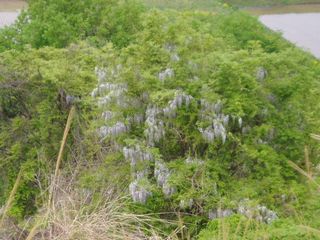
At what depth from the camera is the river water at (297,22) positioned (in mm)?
26438

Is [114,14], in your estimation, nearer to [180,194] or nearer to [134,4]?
[134,4]

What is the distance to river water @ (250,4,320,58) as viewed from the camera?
86.7 ft

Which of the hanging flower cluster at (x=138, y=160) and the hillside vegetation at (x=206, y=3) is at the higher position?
the hanging flower cluster at (x=138, y=160)

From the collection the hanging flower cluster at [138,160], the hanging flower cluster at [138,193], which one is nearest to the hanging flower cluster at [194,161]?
the hanging flower cluster at [138,160]

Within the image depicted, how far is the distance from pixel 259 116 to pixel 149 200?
6.12 ft

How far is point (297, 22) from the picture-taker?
30422mm

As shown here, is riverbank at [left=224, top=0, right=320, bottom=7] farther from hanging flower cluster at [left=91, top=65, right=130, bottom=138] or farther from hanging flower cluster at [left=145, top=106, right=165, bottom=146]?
hanging flower cluster at [left=145, top=106, right=165, bottom=146]

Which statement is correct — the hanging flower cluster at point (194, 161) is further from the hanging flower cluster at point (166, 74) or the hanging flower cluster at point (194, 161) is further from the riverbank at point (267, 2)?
the riverbank at point (267, 2)

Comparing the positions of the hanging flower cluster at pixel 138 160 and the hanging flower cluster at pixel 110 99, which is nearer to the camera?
the hanging flower cluster at pixel 138 160

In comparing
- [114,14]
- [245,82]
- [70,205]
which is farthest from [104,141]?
[114,14]

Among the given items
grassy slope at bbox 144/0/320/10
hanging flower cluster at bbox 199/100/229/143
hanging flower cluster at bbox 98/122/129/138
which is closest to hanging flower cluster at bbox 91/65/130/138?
hanging flower cluster at bbox 98/122/129/138

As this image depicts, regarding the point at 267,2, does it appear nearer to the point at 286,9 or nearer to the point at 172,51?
the point at 286,9

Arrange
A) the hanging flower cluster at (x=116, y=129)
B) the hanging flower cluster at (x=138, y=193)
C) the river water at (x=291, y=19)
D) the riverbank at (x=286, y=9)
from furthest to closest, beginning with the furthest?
the riverbank at (x=286, y=9) < the river water at (x=291, y=19) < the hanging flower cluster at (x=116, y=129) < the hanging flower cluster at (x=138, y=193)

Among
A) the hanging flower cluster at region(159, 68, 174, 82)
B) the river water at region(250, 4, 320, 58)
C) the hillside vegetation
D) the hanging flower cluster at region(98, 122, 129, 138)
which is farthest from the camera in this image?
the hillside vegetation
